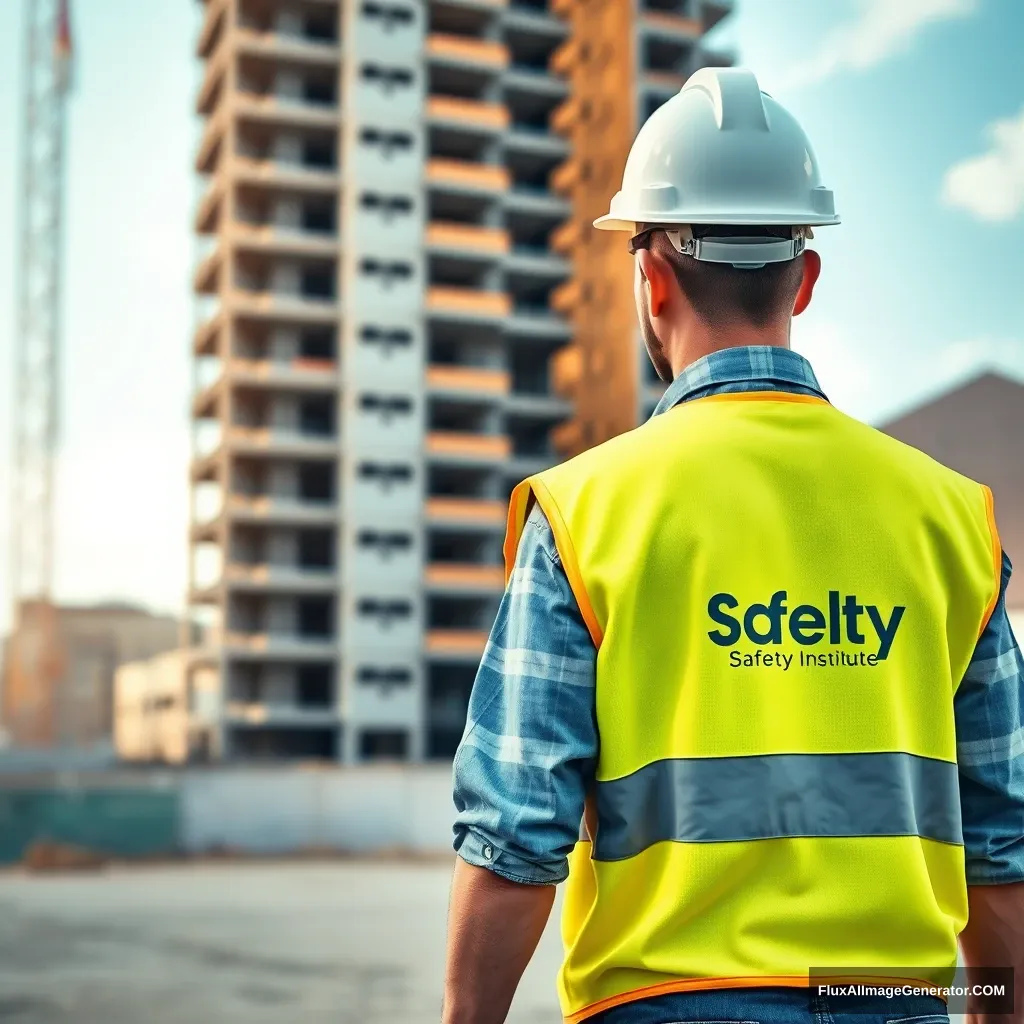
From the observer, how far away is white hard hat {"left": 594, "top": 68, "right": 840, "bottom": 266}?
1.55 meters

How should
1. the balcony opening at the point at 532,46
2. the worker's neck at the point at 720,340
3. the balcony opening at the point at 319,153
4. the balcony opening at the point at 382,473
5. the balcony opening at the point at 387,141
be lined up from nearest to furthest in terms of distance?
the worker's neck at the point at 720,340, the balcony opening at the point at 382,473, the balcony opening at the point at 387,141, the balcony opening at the point at 319,153, the balcony opening at the point at 532,46

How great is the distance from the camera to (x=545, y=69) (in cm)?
5406

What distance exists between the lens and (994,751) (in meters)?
1.51

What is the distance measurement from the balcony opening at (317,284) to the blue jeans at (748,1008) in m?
47.1

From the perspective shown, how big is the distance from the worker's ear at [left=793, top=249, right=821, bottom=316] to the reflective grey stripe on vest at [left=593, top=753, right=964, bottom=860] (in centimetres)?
51

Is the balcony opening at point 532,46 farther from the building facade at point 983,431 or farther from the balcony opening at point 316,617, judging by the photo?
the building facade at point 983,431

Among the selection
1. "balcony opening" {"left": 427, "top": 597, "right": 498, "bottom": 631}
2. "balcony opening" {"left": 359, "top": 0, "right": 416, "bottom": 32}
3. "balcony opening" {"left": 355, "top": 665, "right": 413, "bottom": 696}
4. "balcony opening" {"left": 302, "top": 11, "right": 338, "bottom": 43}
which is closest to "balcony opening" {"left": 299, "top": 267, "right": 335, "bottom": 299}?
"balcony opening" {"left": 302, "top": 11, "right": 338, "bottom": 43}

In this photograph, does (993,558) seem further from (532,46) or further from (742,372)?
(532,46)

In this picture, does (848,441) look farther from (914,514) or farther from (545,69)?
(545,69)

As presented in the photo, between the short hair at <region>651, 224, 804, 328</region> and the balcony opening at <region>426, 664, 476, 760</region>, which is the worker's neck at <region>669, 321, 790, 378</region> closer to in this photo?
the short hair at <region>651, 224, 804, 328</region>

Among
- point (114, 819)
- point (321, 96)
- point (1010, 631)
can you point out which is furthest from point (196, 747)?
point (1010, 631)

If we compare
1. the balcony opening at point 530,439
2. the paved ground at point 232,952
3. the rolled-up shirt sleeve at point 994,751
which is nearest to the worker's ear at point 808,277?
the rolled-up shirt sleeve at point 994,751

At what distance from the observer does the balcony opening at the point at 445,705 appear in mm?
45750

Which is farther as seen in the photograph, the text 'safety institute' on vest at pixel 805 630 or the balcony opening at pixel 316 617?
the balcony opening at pixel 316 617
